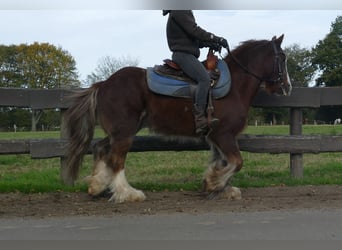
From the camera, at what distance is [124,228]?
15.2 ft

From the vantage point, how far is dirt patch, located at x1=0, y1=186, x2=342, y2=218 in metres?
5.56

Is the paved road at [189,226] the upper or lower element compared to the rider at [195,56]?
lower

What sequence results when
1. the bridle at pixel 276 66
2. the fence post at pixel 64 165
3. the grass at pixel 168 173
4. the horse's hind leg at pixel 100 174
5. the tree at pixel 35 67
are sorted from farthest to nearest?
the tree at pixel 35 67 → the grass at pixel 168 173 → the fence post at pixel 64 165 → the bridle at pixel 276 66 → the horse's hind leg at pixel 100 174

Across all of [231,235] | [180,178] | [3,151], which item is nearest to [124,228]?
[231,235]

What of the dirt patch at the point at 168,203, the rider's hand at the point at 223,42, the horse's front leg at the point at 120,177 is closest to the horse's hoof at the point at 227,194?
the dirt patch at the point at 168,203

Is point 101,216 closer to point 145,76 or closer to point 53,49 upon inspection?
point 145,76

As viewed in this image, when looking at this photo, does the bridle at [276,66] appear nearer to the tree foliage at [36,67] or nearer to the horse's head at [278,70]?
the horse's head at [278,70]

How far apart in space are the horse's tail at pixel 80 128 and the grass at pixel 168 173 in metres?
0.37

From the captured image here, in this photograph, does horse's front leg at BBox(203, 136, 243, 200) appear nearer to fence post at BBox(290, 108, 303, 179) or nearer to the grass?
the grass

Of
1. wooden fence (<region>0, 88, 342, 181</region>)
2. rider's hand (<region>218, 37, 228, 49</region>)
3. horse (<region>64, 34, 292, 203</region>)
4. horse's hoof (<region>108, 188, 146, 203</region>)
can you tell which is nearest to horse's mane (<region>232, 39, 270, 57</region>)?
horse (<region>64, 34, 292, 203</region>)

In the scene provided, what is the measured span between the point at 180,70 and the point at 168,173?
3154mm

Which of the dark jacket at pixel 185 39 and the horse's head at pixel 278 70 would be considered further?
the horse's head at pixel 278 70

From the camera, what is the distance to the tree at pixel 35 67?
45184 millimetres

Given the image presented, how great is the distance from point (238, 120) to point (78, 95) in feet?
7.81
